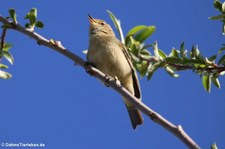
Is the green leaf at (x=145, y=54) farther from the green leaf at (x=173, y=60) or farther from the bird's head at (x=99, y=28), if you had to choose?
the bird's head at (x=99, y=28)

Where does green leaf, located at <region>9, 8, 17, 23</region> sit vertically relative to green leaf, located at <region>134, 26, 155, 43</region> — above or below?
above

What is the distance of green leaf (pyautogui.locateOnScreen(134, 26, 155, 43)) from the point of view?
10.3 ft

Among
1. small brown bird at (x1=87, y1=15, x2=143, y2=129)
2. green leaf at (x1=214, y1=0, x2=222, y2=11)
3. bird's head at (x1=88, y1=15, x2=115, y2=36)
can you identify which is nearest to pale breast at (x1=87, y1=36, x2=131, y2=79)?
small brown bird at (x1=87, y1=15, x2=143, y2=129)

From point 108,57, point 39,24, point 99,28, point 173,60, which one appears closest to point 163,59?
point 173,60

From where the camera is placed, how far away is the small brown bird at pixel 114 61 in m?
5.88

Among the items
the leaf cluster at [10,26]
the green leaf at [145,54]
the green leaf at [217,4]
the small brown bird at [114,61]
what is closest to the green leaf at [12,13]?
the leaf cluster at [10,26]

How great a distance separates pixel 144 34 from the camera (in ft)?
10.3

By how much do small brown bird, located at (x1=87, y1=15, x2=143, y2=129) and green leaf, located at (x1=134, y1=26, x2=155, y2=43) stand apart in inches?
103

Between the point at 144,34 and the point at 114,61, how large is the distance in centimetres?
287

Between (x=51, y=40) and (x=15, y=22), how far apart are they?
0.39 metres

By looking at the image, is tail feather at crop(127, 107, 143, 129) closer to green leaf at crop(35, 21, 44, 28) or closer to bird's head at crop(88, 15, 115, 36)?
bird's head at crop(88, 15, 115, 36)

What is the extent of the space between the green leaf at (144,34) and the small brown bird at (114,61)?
8.56 feet

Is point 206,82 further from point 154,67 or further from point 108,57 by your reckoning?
point 108,57

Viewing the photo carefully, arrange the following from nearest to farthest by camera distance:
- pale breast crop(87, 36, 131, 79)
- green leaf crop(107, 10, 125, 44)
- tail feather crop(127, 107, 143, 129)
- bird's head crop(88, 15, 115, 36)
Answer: green leaf crop(107, 10, 125, 44) < pale breast crop(87, 36, 131, 79) < tail feather crop(127, 107, 143, 129) < bird's head crop(88, 15, 115, 36)
